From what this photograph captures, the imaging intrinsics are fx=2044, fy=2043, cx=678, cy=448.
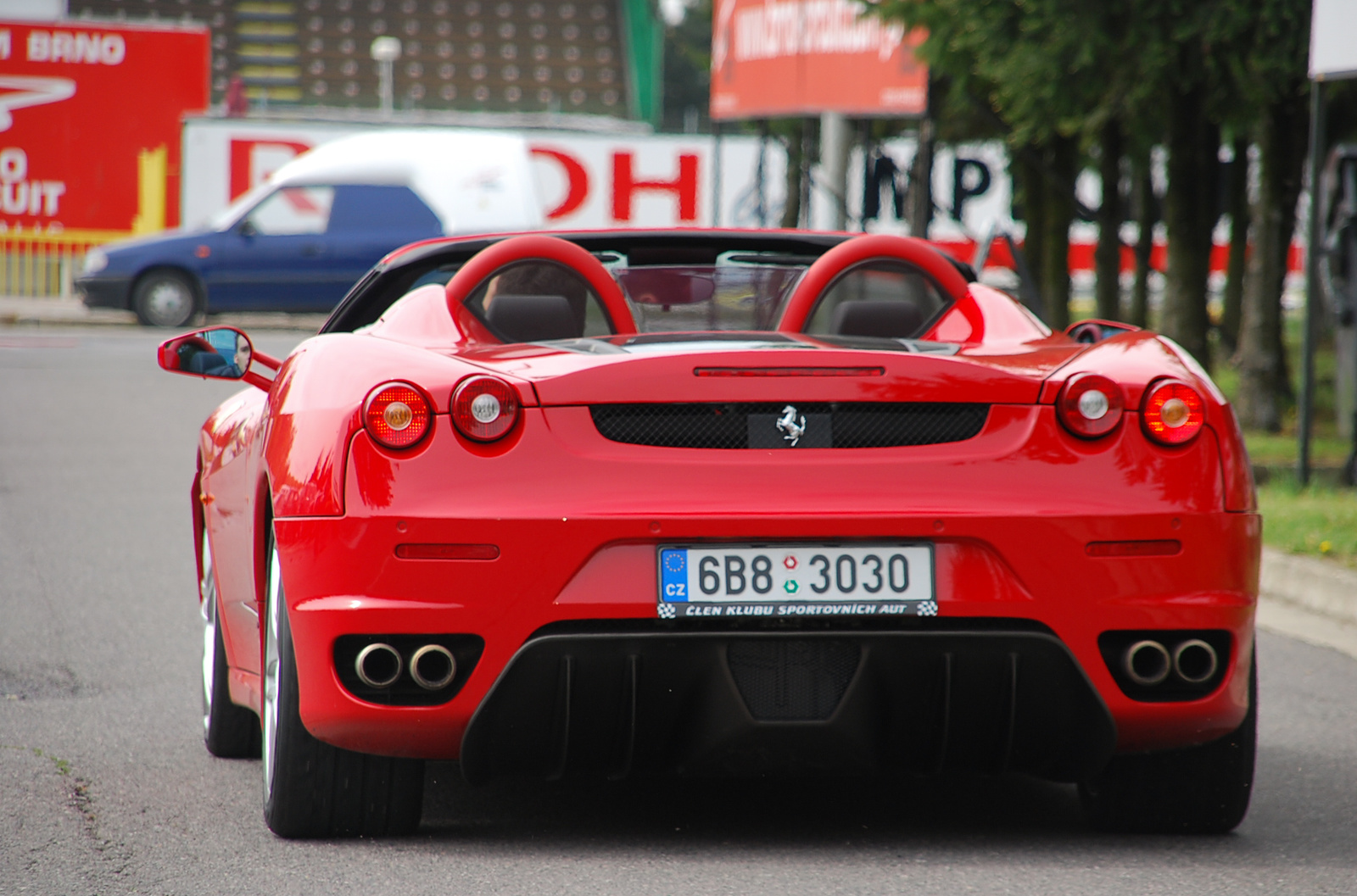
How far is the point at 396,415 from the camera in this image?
3.69 m

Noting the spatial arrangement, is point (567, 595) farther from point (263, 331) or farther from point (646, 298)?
point (263, 331)

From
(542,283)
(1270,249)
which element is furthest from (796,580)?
(1270,249)

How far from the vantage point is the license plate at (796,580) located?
3.61 m

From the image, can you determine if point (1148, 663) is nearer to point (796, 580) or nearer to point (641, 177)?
point (796, 580)

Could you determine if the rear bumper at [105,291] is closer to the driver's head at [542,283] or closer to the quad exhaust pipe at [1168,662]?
the driver's head at [542,283]

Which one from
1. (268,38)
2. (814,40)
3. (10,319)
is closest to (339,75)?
(268,38)

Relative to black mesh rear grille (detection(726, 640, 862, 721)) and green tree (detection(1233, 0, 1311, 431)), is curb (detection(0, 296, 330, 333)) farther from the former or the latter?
black mesh rear grille (detection(726, 640, 862, 721))

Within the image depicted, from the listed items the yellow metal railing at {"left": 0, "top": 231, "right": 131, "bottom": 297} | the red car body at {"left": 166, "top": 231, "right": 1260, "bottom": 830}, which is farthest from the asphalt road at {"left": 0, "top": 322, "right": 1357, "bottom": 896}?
the yellow metal railing at {"left": 0, "top": 231, "right": 131, "bottom": 297}

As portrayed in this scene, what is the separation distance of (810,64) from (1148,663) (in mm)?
20329

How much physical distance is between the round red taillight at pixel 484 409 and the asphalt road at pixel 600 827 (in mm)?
816

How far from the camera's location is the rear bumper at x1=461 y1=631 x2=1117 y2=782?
3631 mm

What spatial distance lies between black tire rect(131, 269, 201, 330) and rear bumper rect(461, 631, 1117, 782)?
22.1m

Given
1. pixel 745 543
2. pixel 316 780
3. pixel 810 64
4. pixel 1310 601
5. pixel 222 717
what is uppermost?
pixel 810 64

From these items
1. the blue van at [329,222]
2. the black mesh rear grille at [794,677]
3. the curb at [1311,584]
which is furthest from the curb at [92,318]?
the black mesh rear grille at [794,677]
